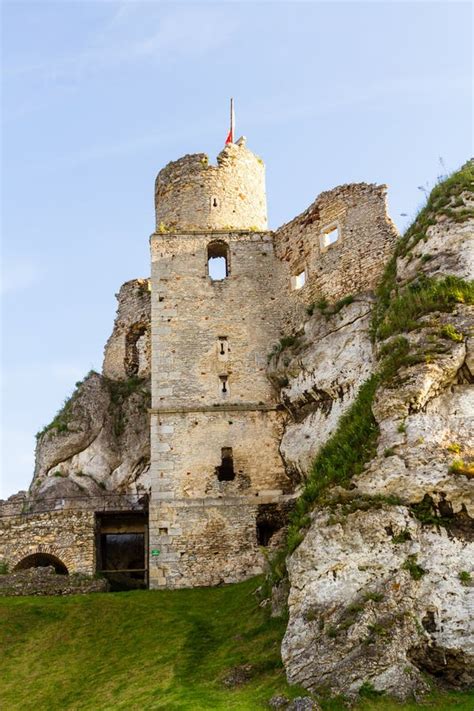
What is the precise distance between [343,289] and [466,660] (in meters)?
13.8

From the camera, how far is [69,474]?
32750 millimetres

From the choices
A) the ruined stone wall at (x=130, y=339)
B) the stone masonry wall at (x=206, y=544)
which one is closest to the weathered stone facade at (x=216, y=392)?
the stone masonry wall at (x=206, y=544)

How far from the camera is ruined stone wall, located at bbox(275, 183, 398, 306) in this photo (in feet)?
88.0

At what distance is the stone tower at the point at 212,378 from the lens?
85.5 feet

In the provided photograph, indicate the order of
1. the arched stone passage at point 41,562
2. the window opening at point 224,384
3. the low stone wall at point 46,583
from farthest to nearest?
the window opening at point 224,384
the arched stone passage at point 41,562
the low stone wall at point 46,583

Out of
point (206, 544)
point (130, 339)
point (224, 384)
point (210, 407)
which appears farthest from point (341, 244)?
point (130, 339)

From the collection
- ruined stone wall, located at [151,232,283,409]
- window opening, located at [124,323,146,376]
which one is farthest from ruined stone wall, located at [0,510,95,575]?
window opening, located at [124,323,146,376]

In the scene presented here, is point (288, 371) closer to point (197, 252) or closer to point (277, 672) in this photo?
point (197, 252)

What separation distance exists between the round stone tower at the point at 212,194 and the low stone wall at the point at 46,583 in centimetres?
1217

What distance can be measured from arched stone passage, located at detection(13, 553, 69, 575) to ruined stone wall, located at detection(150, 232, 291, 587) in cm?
342

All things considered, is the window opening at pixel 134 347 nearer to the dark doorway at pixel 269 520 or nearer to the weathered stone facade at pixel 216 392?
the weathered stone facade at pixel 216 392

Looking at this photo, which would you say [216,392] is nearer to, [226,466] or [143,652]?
[226,466]

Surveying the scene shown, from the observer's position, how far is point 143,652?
20.0m

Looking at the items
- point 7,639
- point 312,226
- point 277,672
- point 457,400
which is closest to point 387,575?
point 277,672
